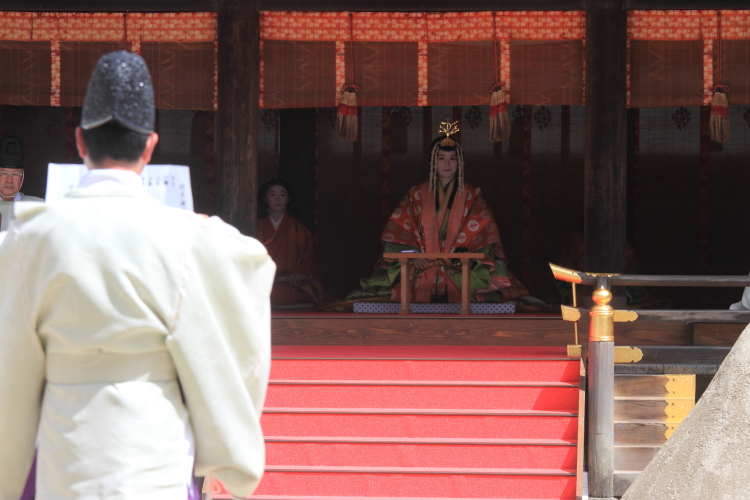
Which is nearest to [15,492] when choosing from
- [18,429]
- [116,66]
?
[18,429]

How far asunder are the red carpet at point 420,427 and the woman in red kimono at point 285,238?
3.01 m

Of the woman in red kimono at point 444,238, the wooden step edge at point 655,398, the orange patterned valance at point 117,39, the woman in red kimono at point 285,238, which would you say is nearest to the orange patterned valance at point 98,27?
the orange patterned valance at point 117,39

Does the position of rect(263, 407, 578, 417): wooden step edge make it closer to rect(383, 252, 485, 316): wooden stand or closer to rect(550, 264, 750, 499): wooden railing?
rect(550, 264, 750, 499): wooden railing

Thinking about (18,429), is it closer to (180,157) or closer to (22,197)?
(22,197)

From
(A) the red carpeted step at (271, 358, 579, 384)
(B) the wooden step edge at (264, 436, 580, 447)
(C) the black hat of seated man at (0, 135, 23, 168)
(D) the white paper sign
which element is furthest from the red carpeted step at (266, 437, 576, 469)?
(C) the black hat of seated man at (0, 135, 23, 168)

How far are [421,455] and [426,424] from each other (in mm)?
217

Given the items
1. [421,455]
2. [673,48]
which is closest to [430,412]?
[421,455]

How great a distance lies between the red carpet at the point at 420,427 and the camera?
181 inches

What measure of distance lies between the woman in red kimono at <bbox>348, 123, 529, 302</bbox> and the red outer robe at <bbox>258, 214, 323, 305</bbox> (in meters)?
0.84

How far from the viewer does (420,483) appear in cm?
461

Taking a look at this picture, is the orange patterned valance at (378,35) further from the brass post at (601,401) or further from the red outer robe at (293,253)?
the brass post at (601,401)

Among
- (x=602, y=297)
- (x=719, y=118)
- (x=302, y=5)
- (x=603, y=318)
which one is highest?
(x=302, y=5)

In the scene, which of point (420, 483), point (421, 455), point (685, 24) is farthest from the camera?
point (685, 24)

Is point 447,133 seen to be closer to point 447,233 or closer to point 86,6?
point 447,233
